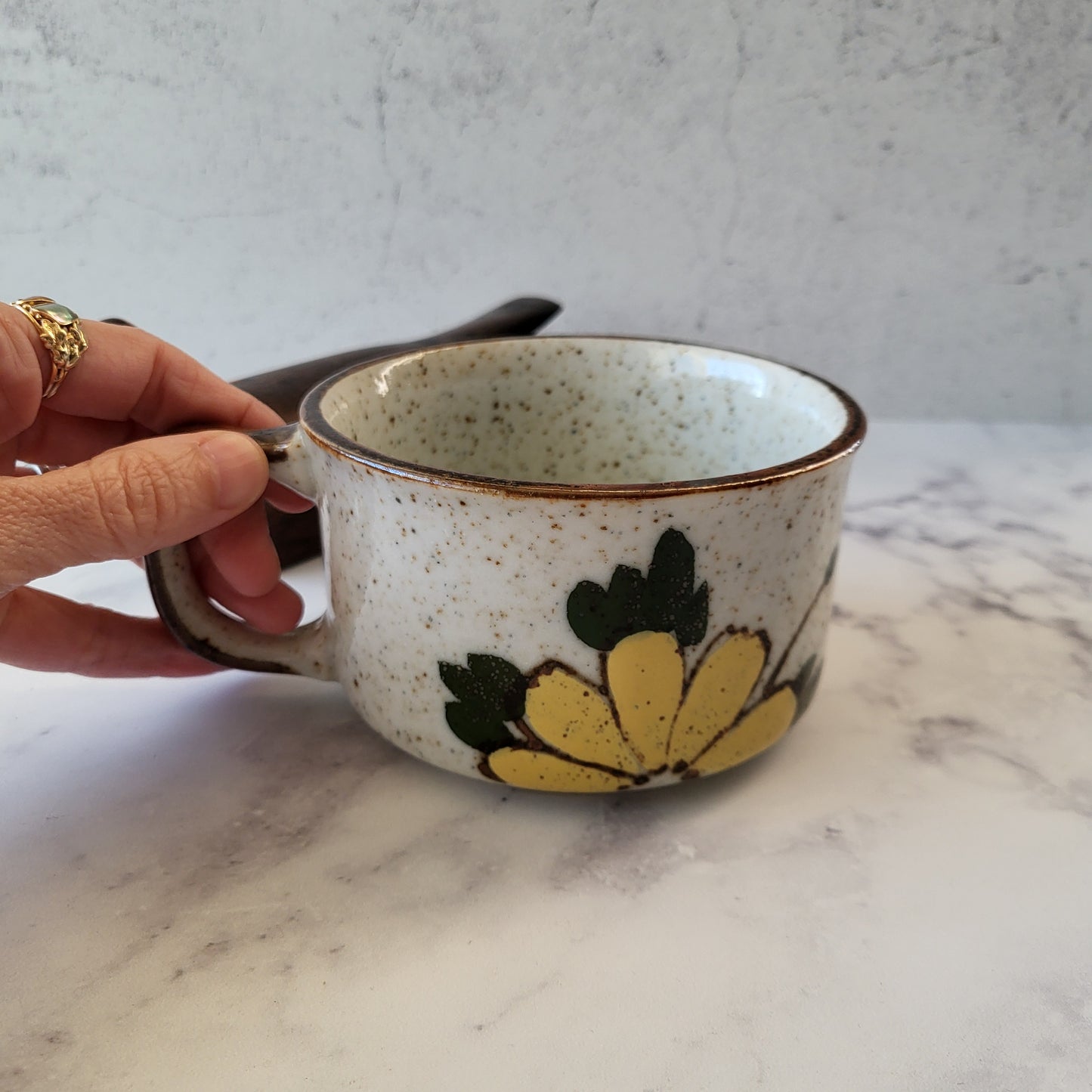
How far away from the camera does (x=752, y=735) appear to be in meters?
0.46

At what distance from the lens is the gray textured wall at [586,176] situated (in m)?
0.84

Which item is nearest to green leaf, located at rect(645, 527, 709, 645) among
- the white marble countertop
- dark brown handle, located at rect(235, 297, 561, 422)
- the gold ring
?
the white marble countertop

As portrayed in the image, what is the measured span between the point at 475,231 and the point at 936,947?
0.71 m

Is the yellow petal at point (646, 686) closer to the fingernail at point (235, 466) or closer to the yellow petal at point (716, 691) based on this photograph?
the yellow petal at point (716, 691)

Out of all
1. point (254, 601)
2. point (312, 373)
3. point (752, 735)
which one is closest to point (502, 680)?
point (752, 735)

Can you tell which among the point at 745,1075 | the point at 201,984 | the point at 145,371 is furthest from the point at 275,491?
the point at 745,1075

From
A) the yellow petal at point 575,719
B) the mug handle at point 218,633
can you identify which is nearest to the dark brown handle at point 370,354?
the mug handle at point 218,633

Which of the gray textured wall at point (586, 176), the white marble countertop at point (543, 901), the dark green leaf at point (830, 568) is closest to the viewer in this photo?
the white marble countertop at point (543, 901)

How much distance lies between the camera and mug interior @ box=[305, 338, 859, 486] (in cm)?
56

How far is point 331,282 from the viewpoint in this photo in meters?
0.94

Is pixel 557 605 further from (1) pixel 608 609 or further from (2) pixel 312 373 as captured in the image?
(2) pixel 312 373

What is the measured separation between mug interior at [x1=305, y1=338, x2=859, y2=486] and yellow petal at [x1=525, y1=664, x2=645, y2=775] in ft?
0.55

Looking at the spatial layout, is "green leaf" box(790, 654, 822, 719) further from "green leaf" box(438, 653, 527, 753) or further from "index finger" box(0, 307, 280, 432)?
"index finger" box(0, 307, 280, 432)

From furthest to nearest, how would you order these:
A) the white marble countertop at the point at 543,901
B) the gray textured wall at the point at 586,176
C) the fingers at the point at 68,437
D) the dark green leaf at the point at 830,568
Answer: the gray textured wall at the point at 586,176, the fingers at the point at 68,437, the dark green leaf at the point at 830,568, the white marble countertop at the point at 543,901
